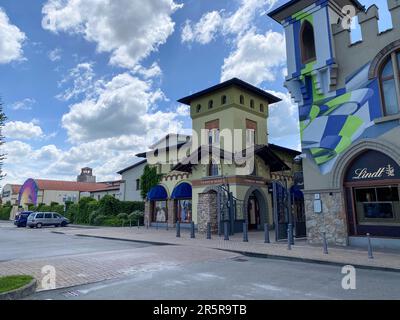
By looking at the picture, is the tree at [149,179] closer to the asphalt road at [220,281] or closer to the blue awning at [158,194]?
A: the blue awning at [158,194]

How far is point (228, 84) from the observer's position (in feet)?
84.4

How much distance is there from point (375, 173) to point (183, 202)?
56.3 ft

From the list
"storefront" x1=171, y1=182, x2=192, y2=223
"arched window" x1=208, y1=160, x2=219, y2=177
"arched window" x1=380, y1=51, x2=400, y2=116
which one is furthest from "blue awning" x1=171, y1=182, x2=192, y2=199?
"arched window" x1=380, y1=51, x2=400, y2=116

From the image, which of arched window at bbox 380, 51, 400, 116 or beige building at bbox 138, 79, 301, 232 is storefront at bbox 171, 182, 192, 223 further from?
arched window at bbox 380, 51, 400, 116

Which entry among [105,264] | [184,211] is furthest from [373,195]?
[184,211]

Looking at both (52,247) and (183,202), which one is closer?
(52,247)

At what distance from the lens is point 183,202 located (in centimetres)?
2730

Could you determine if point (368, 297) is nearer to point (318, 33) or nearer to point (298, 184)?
point (298, 184)

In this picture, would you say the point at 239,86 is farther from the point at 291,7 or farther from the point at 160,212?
the point at 160,212

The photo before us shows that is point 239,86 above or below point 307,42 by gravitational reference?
above

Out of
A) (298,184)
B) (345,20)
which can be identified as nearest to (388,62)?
(345,20)

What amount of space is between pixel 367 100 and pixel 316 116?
7.87ft

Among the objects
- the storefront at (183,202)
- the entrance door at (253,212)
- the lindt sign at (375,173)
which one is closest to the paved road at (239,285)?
the lindt sign at (375,173)

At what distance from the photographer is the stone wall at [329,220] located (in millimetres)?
13719
